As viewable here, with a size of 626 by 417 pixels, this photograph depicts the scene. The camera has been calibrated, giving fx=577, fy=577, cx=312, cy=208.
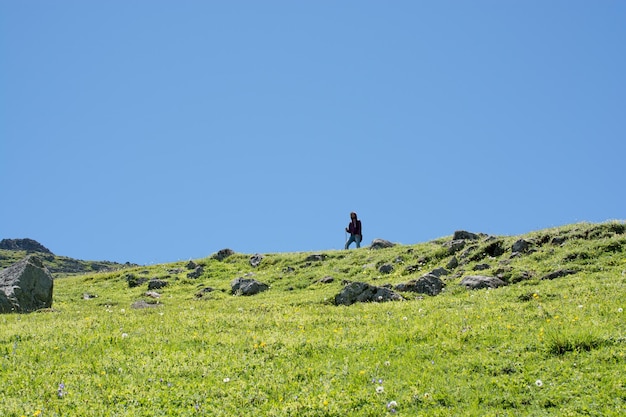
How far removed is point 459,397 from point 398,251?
28769mm

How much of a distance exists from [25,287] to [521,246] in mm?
26642

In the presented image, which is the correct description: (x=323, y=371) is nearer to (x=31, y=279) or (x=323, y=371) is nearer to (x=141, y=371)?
(x=141, y=371)

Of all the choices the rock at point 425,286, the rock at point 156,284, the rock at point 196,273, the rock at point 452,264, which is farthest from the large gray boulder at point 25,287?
the rock at point 452,264

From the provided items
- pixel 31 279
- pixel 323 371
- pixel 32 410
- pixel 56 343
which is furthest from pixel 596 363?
pixel 31 279

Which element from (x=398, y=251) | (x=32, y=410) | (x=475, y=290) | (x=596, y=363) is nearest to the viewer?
(x=32, y=410)

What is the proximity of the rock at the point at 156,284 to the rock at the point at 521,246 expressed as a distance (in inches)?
929

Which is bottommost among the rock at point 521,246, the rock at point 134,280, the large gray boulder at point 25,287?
the large gray boulder at point 25,287

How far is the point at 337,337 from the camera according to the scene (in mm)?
17156

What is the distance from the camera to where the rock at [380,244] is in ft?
152

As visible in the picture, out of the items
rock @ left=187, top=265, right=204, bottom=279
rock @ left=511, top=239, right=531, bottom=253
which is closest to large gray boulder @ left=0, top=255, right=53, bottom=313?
rock @ left=187, top=265, right=204, bottom=279

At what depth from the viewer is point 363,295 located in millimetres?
25859

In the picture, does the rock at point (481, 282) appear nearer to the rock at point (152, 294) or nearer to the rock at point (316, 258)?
the rock at point (316, 258)

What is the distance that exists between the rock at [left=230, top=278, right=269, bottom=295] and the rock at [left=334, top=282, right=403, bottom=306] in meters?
9.26

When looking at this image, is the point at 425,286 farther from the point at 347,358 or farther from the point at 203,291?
the point at 203,291
